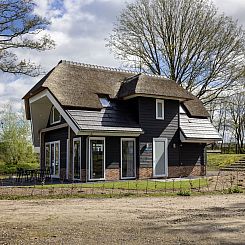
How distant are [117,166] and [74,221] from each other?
40.3 ft

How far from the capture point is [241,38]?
1330 inches

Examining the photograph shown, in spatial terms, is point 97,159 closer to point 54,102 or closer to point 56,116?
point 54,102

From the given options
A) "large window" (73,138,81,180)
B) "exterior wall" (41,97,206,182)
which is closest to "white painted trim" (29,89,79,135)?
"exterior wall" (41,97,206,182)

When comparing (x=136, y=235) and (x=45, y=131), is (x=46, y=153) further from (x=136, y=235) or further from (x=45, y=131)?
(x=136, y=235)

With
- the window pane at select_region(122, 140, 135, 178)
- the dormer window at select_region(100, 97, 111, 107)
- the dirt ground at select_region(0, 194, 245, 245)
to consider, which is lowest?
the dirt ground at select_region(0, 194, 245, 245)

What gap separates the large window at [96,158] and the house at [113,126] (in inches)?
2.0

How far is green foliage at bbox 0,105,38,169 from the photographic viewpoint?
38.1 meters

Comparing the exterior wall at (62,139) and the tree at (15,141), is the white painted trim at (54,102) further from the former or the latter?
the tree at (15,141)

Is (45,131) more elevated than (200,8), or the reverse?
(200,8)

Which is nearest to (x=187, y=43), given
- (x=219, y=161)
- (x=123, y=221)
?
(x=219, y=161)

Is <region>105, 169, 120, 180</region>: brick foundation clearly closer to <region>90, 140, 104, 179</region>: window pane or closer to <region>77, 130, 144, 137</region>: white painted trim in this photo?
<region>90, 140, 104, 179</region>: window pane

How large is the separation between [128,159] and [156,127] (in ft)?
8.47

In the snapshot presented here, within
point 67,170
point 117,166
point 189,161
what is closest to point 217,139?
point 189,161

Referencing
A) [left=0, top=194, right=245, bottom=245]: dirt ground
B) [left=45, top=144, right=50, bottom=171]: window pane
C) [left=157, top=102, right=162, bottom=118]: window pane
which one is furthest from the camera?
[left=45, top=144, right=50, bottom=171]: window pane
